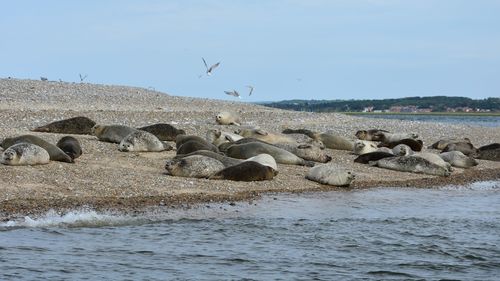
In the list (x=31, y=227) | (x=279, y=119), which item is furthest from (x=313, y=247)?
(x=279, y=119)

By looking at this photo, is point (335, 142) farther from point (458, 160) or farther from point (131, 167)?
point (131, 167)

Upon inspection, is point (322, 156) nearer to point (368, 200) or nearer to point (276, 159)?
point (276, 159)

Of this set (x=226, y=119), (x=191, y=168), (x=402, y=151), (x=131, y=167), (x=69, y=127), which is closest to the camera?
(x=191, y=168)

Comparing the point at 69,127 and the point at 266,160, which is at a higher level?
the point at 69,127

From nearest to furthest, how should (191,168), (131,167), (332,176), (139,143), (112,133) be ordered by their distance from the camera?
(191,168)
(131,167)
(332,176)
(139,143)
(112,133)

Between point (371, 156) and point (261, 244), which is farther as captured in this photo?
point (371, 156)

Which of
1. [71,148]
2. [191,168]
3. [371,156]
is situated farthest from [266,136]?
[71,148]

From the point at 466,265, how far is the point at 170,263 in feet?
10.5

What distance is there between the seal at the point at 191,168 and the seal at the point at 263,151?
222 cm

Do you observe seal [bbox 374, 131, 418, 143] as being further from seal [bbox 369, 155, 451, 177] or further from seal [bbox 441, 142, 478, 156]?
seal [bbox 369, 155, 451, 177]

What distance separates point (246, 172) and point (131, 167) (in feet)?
6.56

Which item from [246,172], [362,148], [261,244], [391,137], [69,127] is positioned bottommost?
[261,244]

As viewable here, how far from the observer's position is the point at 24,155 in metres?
12.7

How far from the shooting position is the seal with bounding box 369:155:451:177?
17328 mm
